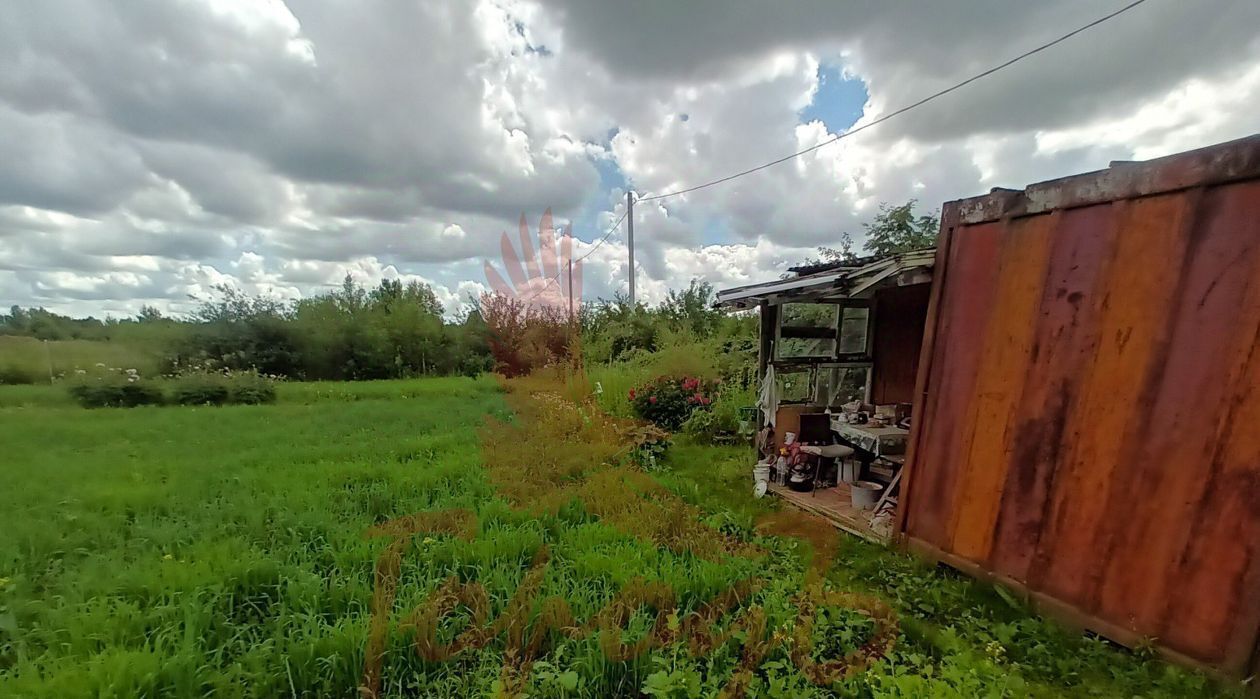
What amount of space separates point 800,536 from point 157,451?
6.96m

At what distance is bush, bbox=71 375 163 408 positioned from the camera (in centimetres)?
927

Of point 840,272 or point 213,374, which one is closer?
point 840,272

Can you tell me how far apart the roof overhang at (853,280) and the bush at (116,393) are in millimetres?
12145

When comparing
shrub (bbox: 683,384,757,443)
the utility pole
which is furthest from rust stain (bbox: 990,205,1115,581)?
the utility pole

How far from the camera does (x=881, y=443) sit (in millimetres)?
3941

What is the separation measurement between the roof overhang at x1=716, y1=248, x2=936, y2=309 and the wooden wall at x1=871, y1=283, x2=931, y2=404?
3.45ft

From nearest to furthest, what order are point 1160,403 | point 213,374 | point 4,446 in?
point 1160,403
point 4,446
point 213,374

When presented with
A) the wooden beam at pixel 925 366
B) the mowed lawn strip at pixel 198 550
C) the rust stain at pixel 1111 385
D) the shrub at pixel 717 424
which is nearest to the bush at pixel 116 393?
the mowed lawn strip at pixel 198 550

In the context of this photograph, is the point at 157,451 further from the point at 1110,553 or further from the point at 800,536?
the point at 1110,553

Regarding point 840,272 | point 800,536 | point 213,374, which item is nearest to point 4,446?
point 213,374

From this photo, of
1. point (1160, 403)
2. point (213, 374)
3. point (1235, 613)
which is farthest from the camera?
point (213, 374)

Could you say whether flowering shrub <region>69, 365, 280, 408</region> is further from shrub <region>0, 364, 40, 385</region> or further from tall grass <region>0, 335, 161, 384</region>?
shrub <region>0, 364, 40, 385</region>

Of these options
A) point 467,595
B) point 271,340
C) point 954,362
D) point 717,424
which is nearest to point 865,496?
point 954,362

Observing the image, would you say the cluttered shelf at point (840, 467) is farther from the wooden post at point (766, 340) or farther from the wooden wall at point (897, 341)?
the wooden wall at point (897, 341)
